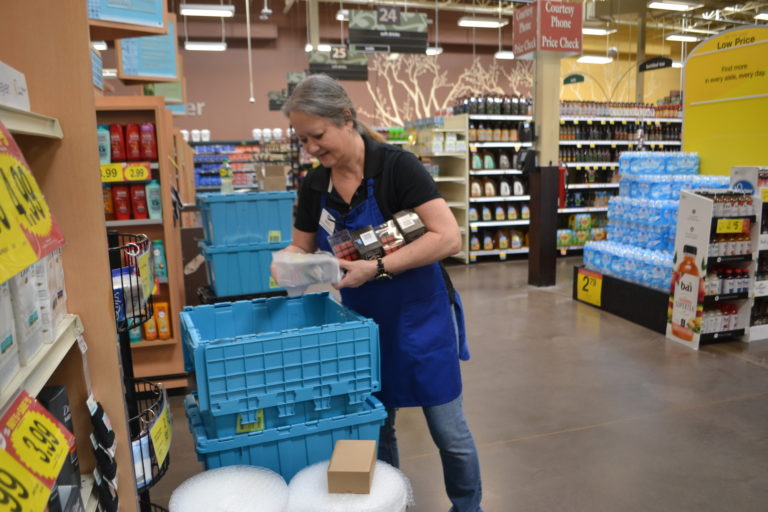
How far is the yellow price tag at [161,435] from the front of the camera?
1.67m

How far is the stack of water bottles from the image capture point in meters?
5.26

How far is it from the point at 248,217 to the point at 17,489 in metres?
3.32

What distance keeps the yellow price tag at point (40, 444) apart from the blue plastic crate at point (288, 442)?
2.16 ft

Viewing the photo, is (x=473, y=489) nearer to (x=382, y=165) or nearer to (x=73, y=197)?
(x=382, y=165)

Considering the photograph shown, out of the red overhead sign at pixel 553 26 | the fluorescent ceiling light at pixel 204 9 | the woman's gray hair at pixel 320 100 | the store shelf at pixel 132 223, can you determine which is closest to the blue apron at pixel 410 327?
the woman's gray hair at pixel 320 100

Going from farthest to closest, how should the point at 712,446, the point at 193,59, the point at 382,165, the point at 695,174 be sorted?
the point at 193,59 < the point at 695,174 < the point at 712,446 < the point at 382,165

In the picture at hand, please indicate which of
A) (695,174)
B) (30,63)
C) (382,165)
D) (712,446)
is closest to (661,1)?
(695,174)

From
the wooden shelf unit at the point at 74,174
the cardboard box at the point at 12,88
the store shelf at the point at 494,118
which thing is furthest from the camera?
the store shelf at the point at 494,118

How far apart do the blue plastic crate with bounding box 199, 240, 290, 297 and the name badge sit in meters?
2.05

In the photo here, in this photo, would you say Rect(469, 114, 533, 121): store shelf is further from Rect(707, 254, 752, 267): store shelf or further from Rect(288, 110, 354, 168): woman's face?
Rect(288, 110, 354, 168): woman's face

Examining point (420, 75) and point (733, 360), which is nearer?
point (733, 360)

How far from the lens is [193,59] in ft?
56.2

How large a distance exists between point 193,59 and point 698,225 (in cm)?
1600

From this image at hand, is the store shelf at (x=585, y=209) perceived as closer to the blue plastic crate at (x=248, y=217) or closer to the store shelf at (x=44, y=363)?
the blue plastic crate at (x=248, y=217)
